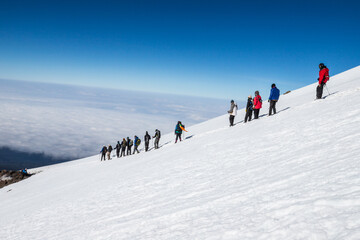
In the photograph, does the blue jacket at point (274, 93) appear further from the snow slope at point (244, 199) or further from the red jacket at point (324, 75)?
the snow slope at point (244, 199)

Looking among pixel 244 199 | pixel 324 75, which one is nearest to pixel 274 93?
pixel 324 75

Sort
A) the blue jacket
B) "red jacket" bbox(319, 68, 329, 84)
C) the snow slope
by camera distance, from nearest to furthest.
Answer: the snow slope
"red jacket" bbox(319, 68, 329, 84)
the blue jacket

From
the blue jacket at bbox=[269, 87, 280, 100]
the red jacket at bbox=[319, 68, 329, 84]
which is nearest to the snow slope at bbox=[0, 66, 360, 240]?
the red jacket at bbox=[319, 68, 329, 84]

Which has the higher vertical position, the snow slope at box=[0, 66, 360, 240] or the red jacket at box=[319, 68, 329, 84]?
the red jacket at box=[319, 68, 329, 84]

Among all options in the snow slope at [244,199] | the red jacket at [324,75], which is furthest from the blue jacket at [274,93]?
the snow slope at [244,199]

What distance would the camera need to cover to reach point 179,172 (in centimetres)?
785

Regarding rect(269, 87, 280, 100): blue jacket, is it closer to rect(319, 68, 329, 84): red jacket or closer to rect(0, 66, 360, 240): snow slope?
rect(319, 68, 329, 84): red jacket

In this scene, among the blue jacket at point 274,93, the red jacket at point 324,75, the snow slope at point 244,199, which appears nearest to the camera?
the snow slope at point 244,199

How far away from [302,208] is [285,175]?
162cm

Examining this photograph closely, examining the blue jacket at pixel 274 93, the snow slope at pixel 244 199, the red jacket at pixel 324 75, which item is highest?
the red jacket at pixel 324 75

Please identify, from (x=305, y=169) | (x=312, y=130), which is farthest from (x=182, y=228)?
(x=312, y=130)

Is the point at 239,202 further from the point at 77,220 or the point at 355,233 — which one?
the point at 77,220

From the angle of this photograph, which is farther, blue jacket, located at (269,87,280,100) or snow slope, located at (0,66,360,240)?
blue jacket, located at (269,87,280,100)

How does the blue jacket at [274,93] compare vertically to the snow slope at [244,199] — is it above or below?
above
